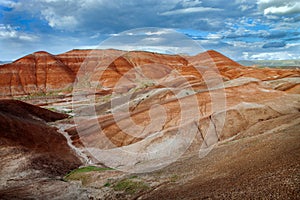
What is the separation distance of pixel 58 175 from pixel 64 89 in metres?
101

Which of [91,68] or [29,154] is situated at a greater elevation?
[91,68]

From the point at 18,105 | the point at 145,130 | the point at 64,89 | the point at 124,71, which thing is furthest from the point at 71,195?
the point at 124,71

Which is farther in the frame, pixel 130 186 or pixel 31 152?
pixel 31 152

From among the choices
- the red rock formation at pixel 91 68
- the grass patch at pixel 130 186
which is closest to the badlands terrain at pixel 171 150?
the grass patch at pixel 130 186

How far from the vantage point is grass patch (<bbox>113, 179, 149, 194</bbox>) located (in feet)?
49.8

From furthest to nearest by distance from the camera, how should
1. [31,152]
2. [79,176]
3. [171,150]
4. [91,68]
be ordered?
[91,68], [31,152], [171,150], [79,176]

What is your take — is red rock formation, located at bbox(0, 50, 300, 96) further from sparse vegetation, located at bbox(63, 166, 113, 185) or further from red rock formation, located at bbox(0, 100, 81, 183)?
sparse vegetation, located at bbox(63, 166, 113, 185)

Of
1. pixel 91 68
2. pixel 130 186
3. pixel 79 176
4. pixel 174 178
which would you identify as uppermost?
pixel 91 68

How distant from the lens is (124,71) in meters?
134

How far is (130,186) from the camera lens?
52.1 ft

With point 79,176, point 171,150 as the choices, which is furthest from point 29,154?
point 171,150

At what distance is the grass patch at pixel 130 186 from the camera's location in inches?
598

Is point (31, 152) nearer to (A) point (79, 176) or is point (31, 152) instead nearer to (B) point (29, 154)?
(B) point (29, 154)

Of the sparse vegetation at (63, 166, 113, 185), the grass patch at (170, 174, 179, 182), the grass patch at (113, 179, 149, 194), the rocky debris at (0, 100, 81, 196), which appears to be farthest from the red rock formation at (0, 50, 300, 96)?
the grass patch at (170, 174, 179, 182)
